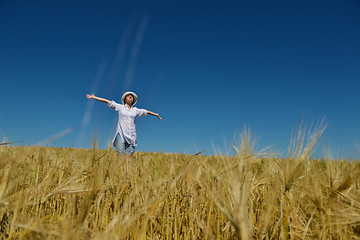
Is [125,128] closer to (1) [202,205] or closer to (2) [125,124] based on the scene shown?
(2) [125,124]

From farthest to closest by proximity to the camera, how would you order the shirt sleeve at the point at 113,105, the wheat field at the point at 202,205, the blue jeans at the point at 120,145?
the shirt sleeve at the point at 113,105 < the blue jeans at the point at 120,145 < the wheat field at the point at 202,205

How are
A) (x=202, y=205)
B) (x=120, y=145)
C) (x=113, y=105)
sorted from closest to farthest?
(x=202, y=205)
(x=120, y=145)
(x=113, y=105)

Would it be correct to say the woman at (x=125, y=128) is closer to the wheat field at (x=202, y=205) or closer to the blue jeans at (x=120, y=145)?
the blue jeans at (x=120, y=145)

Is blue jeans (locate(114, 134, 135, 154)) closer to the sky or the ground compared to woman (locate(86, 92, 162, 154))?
closer to the ground

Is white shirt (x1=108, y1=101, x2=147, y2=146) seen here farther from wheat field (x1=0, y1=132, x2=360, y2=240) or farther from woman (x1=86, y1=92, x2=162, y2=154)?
wheat field (x1=0, y1=132, x2=360, y2=240)

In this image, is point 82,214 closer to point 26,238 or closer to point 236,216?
point 26,238

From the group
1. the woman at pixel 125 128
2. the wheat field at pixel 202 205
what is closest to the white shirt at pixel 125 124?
the woman at pixel 125 128

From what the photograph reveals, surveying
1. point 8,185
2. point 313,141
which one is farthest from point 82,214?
point 313,141

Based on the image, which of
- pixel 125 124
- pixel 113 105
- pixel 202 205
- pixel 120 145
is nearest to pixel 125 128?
pixel 125 124

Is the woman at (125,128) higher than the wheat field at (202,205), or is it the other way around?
the woman at (125,128)

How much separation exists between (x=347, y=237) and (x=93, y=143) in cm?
139

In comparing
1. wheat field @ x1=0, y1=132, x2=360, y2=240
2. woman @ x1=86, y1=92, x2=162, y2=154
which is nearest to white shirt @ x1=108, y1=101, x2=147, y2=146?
woman @ x1=86, y1=92, x2=162, y2=154

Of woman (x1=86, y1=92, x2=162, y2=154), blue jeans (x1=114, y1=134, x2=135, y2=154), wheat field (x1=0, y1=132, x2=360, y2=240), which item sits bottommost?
wheat field (x1=0, y1=132, x2=360, y2=240)

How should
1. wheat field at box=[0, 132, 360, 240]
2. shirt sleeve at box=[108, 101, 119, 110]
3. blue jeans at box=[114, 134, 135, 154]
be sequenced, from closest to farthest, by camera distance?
wheat field at box=[0, 132, 360, 240], blue jeans at box=[114, 134, 135, 154], shirt sleeve at box=[108, 101, 119, 110]
